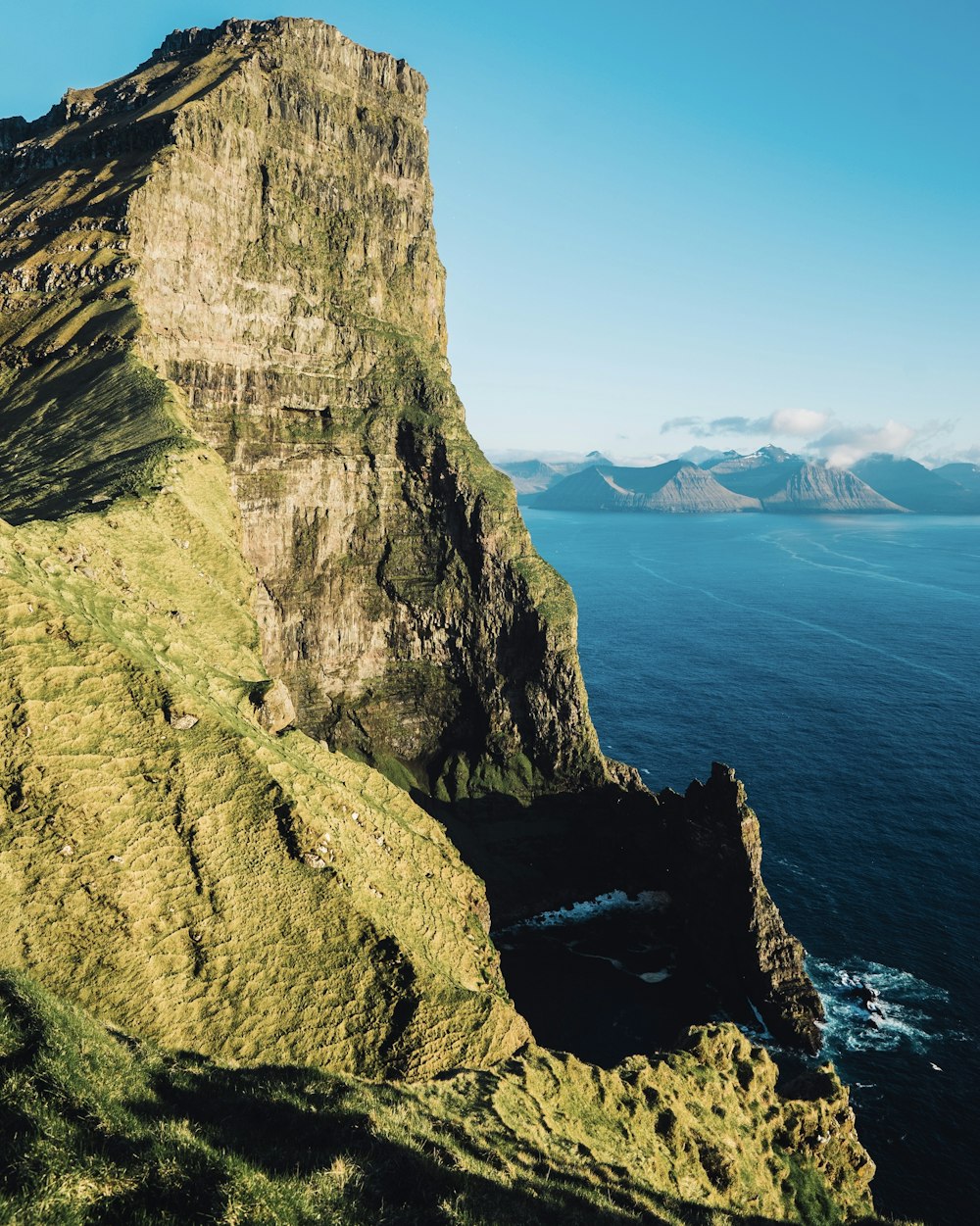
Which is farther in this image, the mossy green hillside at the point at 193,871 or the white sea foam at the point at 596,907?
the white sea foam at the point at 596,907

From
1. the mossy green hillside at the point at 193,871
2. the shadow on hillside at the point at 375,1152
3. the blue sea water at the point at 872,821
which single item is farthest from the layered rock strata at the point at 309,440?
the shadow on hillside at the point at 375,1152

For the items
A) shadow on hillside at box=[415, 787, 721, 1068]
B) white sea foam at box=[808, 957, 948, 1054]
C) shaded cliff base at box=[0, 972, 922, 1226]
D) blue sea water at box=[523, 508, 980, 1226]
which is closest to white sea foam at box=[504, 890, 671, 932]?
shadow on hillside at box=[415, 787, 721, 1068]

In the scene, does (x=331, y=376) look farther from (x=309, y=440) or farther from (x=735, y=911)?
(x=735, y=911)

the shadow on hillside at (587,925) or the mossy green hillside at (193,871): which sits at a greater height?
the mossy green hillside at (193,871)

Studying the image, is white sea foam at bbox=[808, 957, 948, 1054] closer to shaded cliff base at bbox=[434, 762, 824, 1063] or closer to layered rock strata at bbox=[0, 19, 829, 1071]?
shaded cliff base at bbox=[434, 762, 824, 1063]

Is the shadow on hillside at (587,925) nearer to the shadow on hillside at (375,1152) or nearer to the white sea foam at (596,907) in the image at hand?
the white sea foam at (596,907)

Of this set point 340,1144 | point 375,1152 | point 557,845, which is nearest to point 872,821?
point 557,845

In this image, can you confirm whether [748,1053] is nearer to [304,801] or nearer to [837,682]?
[304,801]
